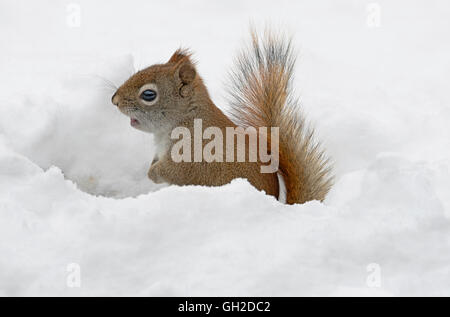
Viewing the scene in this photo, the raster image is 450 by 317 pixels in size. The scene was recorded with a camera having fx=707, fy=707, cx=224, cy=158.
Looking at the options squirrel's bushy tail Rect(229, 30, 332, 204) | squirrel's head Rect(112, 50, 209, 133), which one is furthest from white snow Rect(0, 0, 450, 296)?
squirrel's head Rect(112, 50, 209, 133)

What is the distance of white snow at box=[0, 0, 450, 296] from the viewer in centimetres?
213

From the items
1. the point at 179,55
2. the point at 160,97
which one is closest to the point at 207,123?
the point at 160,97

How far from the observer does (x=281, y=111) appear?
3.15m

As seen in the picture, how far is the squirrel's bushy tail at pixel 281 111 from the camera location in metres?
3.04

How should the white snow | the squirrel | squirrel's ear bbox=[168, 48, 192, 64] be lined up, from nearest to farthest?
1. the white snow
2. the squirrel
3. squirrel's ear bbox=[168, 48, 192, 64]

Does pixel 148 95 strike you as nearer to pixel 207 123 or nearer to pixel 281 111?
pixel 207 123

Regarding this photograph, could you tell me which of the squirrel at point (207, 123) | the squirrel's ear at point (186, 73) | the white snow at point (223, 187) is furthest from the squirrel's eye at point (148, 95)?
the white snow at point (223, 187)

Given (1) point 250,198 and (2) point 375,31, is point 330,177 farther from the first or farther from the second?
(2) point 375,31

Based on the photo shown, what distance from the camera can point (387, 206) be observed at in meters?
2.50

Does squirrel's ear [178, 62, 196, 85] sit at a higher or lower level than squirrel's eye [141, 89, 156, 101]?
higher

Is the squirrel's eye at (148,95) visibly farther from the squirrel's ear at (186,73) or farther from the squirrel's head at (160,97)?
the squirrel's ear at (186,73)

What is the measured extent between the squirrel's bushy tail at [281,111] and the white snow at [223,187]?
14cm

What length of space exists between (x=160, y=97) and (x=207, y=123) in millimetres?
236

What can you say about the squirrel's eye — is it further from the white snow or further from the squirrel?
the white snow
